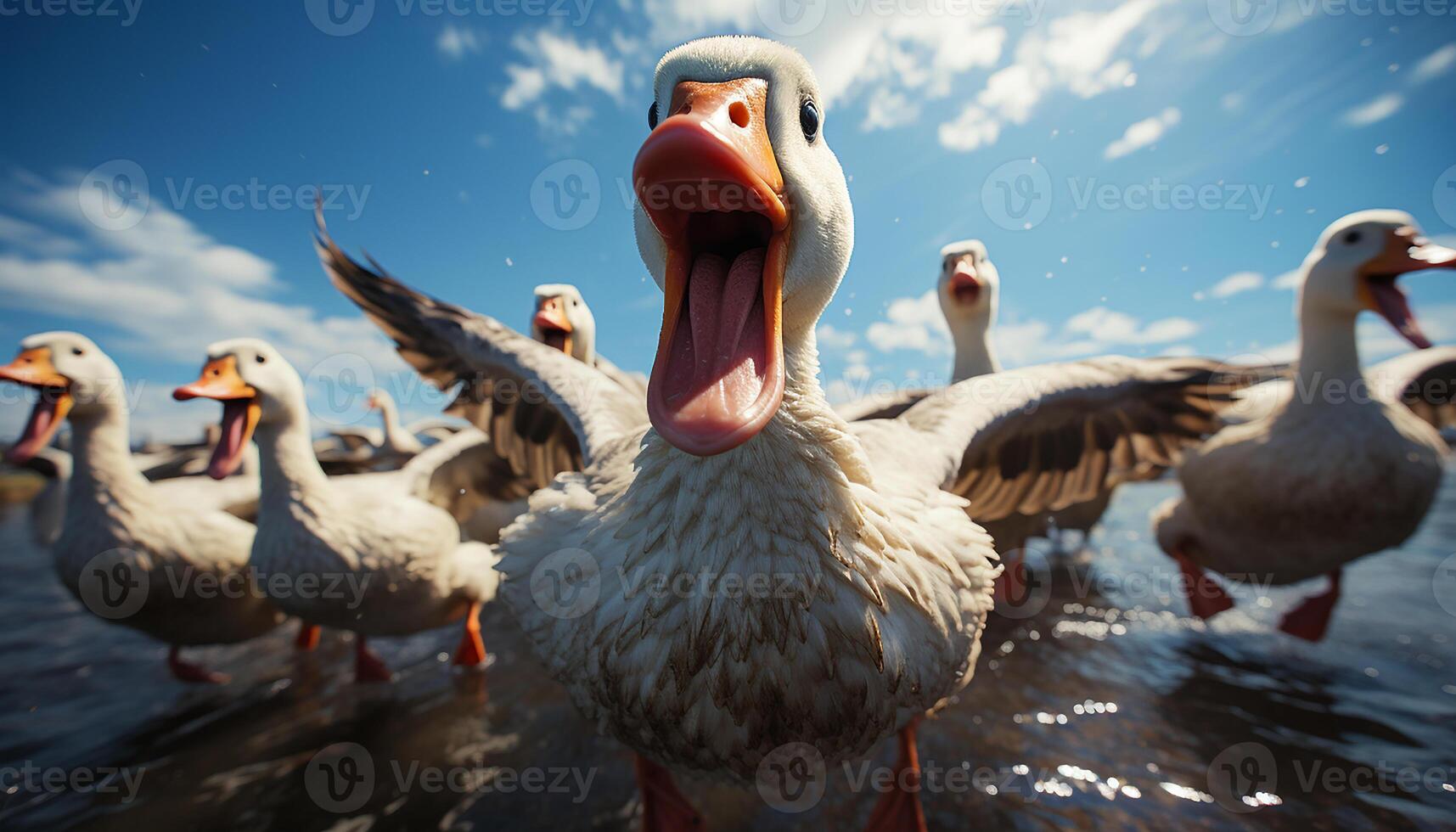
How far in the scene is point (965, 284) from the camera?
499 centimetres

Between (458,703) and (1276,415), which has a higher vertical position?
(1276,415)

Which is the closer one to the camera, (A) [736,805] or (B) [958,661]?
(B) [958,661]

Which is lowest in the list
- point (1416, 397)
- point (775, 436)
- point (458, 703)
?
point (458, 703)

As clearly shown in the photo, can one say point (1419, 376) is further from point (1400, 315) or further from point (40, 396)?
point (40, 396)

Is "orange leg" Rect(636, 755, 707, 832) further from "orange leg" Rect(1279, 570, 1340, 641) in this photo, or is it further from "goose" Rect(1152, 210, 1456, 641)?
"orange leg" Rect(1279, 570, 1340, 641)

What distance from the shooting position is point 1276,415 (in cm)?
392

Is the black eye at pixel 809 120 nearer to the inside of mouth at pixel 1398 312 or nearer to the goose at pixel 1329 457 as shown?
the goose at pixel 1329 457

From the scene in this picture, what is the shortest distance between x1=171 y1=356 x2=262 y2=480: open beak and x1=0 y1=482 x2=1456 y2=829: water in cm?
178

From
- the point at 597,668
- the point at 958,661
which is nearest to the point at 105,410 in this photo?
the point at 597,668

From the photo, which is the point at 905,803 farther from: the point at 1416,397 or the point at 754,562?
the point at 1416,397

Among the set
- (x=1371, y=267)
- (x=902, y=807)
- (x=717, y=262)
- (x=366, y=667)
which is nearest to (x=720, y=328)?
(x=717, y=262)

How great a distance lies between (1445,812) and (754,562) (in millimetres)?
3876

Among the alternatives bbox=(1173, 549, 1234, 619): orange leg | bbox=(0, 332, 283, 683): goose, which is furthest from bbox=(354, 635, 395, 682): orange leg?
bbox=(1173, 549, 1234, 619): orange leg

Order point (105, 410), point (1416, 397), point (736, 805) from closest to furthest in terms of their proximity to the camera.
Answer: point (736, 805) < point (105, 410) < point (1416, 397)
